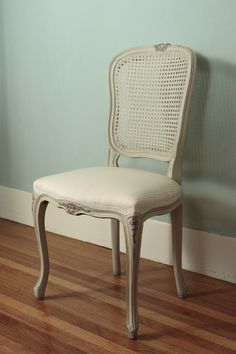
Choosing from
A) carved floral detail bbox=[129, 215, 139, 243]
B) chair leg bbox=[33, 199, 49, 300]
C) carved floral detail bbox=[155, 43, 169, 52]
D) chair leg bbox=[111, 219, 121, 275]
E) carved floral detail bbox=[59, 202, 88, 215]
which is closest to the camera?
carved floral detail bbox=[129, 215, 139, 243]

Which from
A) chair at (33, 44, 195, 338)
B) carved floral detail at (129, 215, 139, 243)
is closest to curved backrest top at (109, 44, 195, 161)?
chair at (33, 44, 195, 338)

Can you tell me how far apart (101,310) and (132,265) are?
33 cm

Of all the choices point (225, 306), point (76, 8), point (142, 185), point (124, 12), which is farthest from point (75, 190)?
point (76, 8)

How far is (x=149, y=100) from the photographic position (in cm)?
190

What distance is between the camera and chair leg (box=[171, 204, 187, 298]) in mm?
1769

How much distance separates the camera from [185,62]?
1801 millimetres

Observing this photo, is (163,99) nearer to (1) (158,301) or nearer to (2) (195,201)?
(2) (195,201)

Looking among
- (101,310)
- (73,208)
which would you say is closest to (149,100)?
(73,208)

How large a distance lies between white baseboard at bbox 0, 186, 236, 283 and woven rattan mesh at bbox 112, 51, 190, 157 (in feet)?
1.33

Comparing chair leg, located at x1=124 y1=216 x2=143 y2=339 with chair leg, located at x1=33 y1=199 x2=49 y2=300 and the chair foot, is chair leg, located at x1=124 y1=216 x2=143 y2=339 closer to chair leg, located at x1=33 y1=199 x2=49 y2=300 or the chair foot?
the chair foot

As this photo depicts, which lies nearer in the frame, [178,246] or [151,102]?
[178,246]

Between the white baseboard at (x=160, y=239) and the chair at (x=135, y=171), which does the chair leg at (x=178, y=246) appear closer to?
the chair at (x=135, y=171)

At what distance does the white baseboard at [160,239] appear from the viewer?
1951mm

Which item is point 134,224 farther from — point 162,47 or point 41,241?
point 162,47
